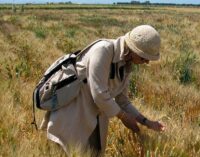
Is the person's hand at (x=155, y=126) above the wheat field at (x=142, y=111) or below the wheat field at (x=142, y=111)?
above

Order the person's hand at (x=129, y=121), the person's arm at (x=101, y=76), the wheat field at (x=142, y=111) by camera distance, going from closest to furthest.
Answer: the wheat field at (x=142, y=111)
the person's arm at (x=101, y=76)
the person's hand at (x=129, y=121)

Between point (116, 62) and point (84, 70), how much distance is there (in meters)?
0.26

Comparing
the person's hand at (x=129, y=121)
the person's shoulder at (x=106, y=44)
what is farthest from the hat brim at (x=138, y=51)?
the person's hand at (x=129, y=121)

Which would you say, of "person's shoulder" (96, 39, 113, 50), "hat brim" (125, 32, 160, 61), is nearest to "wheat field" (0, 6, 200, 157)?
"hat brim" (125, 32, 160, 61)

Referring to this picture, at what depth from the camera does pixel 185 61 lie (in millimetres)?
10906

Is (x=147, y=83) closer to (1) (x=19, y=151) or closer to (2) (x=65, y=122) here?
(2) (x=65, y=122)

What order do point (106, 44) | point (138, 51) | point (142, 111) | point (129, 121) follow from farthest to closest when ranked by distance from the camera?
point (142, 111)
point (129, 121)
point (106, 44)
point (138, 51)

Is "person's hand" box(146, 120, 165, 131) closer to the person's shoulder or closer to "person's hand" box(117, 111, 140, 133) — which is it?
"person's hand" box(117, 111, 140, 133)

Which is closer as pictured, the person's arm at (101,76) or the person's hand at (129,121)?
the person's arm at (101,76)

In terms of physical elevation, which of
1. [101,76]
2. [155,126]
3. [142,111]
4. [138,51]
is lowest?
[142,111]

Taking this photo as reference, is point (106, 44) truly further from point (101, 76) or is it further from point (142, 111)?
point (142, 111)

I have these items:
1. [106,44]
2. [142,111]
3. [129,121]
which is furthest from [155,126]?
[142,111]

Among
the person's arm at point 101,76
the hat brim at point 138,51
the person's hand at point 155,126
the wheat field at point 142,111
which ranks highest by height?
the hat brim at point 138,51

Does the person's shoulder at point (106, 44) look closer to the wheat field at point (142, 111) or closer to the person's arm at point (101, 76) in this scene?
the person's arm at point (101, 76)
